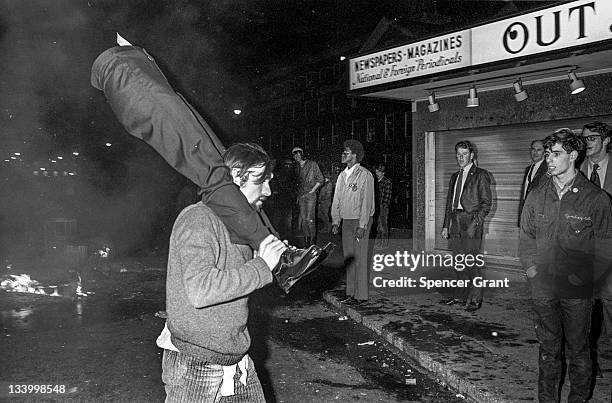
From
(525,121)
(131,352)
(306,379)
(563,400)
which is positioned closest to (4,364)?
(131,352)

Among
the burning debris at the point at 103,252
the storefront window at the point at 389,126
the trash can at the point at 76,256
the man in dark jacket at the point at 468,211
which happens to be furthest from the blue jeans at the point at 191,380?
the storefront window at the point at 389,126

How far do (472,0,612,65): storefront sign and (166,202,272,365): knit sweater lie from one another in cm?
555

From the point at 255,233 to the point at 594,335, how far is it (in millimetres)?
4426

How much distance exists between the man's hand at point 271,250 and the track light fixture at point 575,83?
263 inches

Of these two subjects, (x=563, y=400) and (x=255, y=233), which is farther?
(x=563, y=400)

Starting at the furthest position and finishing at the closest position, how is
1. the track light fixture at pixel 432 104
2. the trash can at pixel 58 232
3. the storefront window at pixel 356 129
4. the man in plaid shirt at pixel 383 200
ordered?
1. the storefront window at pixel 356 129
2. the man in plaid shirt at pixel 383 200
3. the trash can at pixel 58 232
4. the track light fixture at pixel 432 104

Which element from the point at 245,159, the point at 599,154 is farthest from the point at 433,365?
the point at 245,159

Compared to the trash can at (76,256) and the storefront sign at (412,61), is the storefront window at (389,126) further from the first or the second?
the trash can at (76,256)

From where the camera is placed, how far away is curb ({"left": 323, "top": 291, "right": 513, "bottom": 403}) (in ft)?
14.6

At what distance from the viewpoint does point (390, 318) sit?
6719 mm

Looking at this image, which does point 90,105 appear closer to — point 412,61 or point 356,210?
point 412,61

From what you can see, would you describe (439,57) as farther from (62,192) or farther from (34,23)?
(62,192)

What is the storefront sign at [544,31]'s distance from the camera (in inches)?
242

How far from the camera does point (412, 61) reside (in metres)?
8.58
